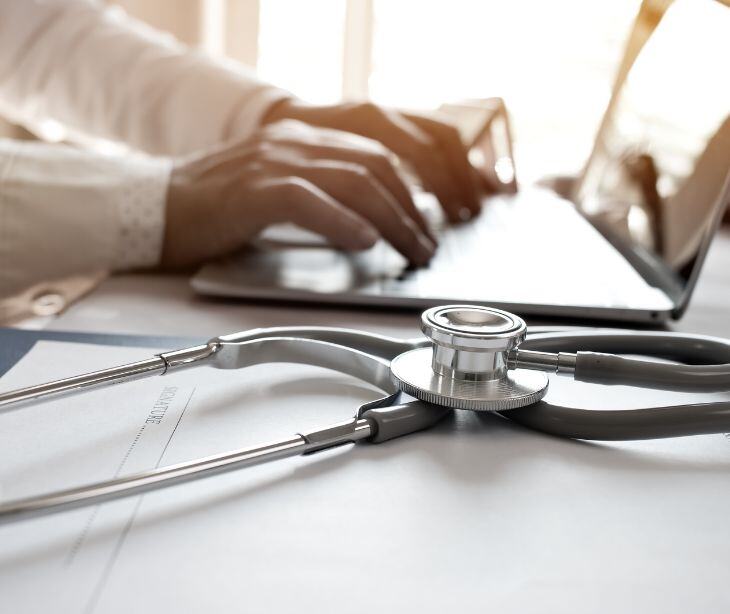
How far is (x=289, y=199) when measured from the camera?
65 cm

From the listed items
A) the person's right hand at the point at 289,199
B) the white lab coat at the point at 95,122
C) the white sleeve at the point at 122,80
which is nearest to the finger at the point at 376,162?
the person's right hand at the point at 289,199

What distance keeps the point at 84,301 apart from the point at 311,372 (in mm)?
242

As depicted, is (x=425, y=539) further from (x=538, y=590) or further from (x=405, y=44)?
(x=405, y=44)

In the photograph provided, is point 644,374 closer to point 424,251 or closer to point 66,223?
point 424,251

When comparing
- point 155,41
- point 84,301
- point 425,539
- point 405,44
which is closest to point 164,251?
point 84,301

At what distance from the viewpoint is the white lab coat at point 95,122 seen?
670 millimetres

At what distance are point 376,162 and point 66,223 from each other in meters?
0.29

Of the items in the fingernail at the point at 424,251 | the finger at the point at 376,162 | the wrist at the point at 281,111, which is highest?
the wrist at the point at 281,111

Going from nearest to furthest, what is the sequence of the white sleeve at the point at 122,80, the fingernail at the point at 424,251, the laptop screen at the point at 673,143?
the laptop screen at the point at 673,143, the fingernail at the point at 424,251, the white sleeve at the point at 122,80

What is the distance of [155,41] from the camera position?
3.72 ft

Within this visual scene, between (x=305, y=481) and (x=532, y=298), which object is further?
(x=532, y=298)

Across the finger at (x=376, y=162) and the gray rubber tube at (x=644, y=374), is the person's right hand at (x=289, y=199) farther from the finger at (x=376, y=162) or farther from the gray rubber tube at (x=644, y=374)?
the gray rubber tube at (x=644, y=374)

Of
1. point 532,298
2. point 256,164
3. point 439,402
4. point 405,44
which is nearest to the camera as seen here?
point 439,402

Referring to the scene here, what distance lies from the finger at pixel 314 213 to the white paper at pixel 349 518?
0.85 ft
